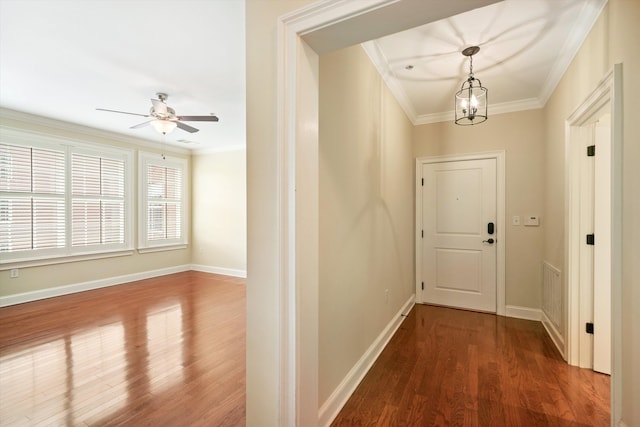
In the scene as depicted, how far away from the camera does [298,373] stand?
124cm

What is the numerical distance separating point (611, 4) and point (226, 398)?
3443 mm

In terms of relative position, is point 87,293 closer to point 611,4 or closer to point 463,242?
point 463,242

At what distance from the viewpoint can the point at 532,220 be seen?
3426 mm

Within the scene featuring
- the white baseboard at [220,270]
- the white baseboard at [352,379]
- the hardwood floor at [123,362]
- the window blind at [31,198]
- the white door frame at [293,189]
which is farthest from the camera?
the white baseboard at [220,270]

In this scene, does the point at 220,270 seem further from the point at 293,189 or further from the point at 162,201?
the point at 293,189

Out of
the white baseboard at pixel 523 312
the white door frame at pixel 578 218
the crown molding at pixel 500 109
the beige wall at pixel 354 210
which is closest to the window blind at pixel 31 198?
the beige wall at pixel 354 210

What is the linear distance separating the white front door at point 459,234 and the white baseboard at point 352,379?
4.08ft

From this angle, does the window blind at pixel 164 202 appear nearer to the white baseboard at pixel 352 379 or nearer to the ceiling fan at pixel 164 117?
the ceiling fan at pixel 164 117

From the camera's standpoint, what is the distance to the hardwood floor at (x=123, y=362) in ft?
5.94

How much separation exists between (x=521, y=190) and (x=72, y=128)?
6567 mm

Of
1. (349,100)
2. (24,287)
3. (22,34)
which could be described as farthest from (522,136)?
(24,287)

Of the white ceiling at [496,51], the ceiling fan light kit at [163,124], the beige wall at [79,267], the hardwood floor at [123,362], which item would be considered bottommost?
the hardwood floor at [123,362]

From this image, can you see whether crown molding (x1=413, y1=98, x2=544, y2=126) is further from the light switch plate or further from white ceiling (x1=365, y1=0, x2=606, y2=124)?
the light switch plate

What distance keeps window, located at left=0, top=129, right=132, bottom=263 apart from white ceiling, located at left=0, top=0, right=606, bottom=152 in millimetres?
684
